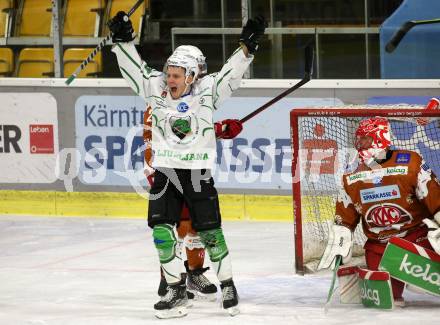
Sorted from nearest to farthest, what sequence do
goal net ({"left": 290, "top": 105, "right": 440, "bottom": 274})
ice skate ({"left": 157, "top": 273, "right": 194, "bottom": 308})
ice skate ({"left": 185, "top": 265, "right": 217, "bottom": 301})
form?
ice skate ({"left": 157, "top": 273, "right": 194, "bottom": 308}) < ice skate ({"left": 185, "top": 265, "right": 217, "bottom": 301}) < goal net ({"left": 290, "top": 105, "right": 440, "bottom": 274})

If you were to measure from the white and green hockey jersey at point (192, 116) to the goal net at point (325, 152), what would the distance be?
0.79 meters

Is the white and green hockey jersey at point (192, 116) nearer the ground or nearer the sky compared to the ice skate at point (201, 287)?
nearer the sky

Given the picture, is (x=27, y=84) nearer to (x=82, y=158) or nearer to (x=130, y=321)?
(x=82, y=158)

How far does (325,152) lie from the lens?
6.96 metres

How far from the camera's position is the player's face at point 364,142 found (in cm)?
583

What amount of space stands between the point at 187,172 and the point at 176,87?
1.32ft

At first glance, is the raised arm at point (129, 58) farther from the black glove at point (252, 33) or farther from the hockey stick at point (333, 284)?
the hockey stick at point (333, 284)

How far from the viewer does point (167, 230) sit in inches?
231

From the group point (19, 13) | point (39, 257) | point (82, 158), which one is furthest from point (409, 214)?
point (19, 13)

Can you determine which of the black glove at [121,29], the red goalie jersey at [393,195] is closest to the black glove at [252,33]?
the black glove at [121,29]

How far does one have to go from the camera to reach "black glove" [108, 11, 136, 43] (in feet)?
→ 19.5

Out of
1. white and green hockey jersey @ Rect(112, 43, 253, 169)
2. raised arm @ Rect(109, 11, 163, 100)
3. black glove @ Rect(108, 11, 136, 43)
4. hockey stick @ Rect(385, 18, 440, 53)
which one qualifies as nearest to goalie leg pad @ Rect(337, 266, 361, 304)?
white and green hockey jersey @ Rect(112, 43, 253, 169)

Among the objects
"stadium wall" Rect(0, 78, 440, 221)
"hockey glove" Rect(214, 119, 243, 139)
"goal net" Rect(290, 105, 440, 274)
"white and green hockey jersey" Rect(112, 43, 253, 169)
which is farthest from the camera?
"stadium wall" Rect(0, 78, 440, 221)

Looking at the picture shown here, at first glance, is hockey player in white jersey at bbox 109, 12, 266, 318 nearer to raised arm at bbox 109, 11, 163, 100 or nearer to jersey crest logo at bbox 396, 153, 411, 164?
raised arm at bbox 109, 11, 163, 100
